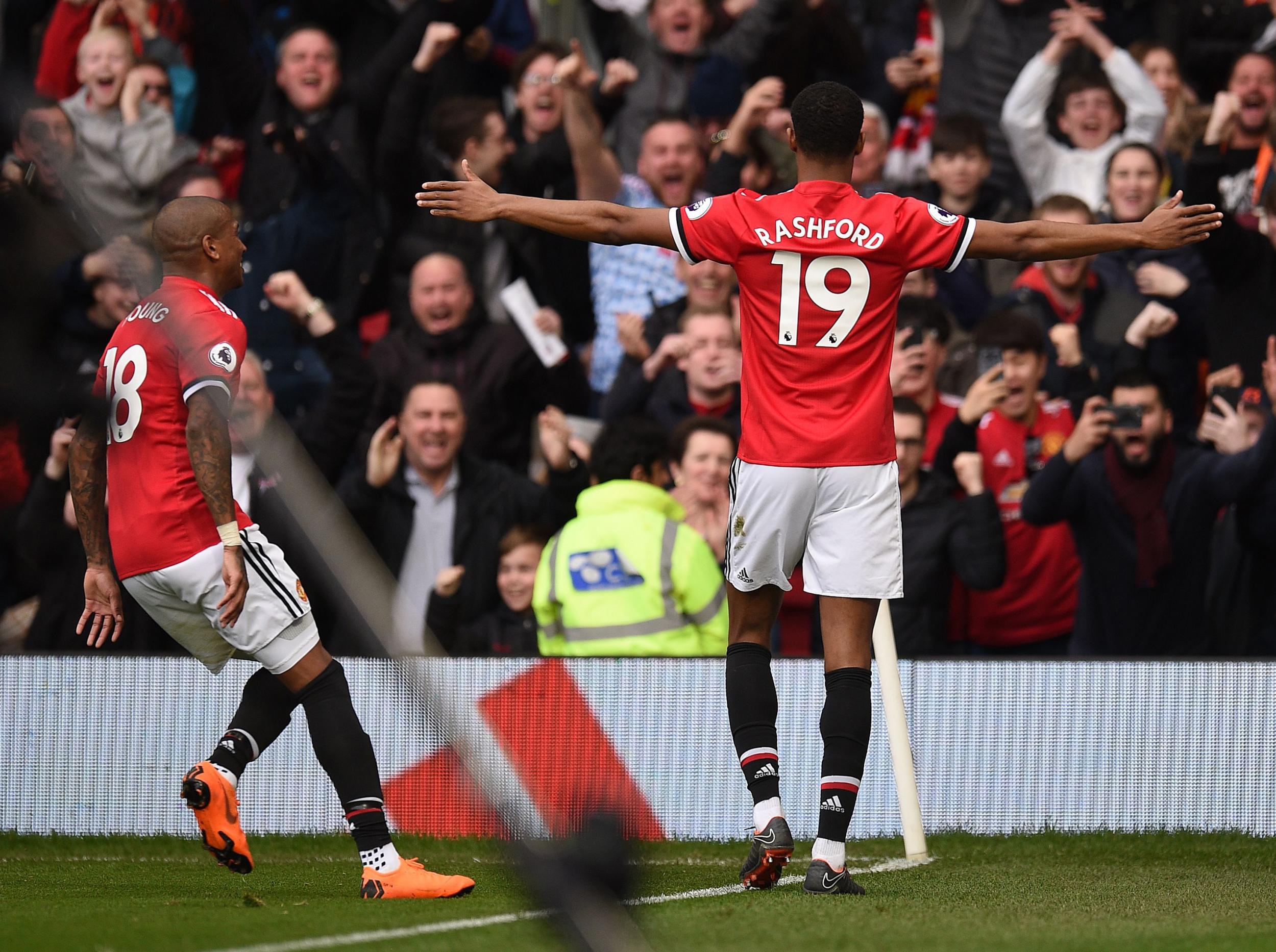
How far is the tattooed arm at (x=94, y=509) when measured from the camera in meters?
5.20

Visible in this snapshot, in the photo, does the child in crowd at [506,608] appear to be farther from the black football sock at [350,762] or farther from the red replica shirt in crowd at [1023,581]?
the black football sock at [350,762]

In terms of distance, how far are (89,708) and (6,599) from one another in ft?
6.03

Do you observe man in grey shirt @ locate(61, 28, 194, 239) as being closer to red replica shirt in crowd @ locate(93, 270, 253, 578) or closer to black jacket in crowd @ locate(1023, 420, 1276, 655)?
red replica shirt in crowd @ locate(93, 270, 253, 578)

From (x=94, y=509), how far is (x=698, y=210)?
2.04m

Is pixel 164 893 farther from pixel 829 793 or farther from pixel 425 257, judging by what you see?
pixel 425 257

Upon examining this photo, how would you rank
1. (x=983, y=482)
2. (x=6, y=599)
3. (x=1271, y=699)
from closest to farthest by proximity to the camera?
(x=1271, y=699) < (x=983, y=482) < (x=6, y=599)

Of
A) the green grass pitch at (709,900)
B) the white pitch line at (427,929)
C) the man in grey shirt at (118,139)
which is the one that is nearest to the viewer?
the white pitch line at (427,929)

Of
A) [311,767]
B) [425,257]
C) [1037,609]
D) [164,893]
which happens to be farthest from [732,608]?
[425,257]

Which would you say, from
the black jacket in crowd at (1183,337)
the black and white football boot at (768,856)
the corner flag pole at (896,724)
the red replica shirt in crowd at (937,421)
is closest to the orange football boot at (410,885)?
the black and white football boot at (768,856)

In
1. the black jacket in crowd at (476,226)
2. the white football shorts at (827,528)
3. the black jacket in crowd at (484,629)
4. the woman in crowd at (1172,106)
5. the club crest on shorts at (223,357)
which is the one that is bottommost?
the black jacket in crowd at (484,629)

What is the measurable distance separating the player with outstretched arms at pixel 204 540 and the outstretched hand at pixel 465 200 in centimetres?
67

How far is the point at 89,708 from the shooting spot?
→ 7270mm

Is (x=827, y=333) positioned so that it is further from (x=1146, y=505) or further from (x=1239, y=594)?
(x=1239, y=594)

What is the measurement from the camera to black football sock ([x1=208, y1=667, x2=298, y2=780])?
518 centimetres
